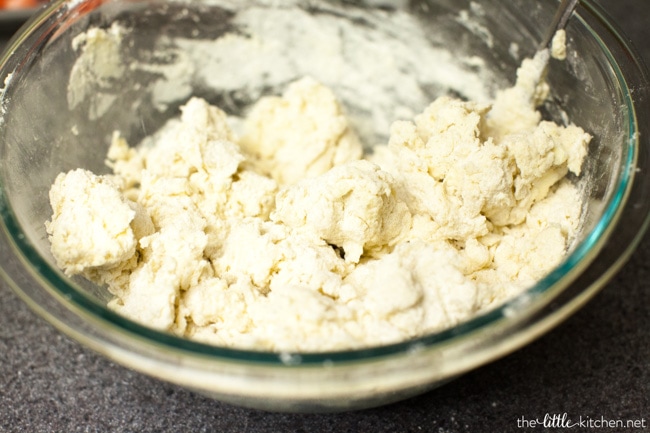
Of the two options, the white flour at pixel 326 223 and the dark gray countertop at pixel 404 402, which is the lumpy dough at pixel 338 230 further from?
the dark gray countertop at pixel 404 402

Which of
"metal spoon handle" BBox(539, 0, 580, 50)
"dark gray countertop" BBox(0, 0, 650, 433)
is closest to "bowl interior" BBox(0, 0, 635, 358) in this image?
"metal spoon handle" BBox(539, 0, 580, 50)

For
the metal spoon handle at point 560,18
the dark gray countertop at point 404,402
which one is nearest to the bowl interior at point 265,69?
the metal spoon handle at point 560,18

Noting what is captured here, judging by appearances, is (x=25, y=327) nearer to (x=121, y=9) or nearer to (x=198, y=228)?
(x=198, y=228)

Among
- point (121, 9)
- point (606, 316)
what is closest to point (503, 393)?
point (606, 316)

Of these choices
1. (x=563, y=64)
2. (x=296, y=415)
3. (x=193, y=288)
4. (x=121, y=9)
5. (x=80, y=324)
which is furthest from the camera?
(x=121, y=9)

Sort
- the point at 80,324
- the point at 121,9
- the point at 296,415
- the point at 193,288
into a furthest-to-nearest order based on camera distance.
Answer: the point at 121,9 < the point at 296,415 < the point at 193,288 < the point at 80,324

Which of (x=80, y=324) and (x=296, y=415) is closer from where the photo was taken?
(x=80, y=324)
